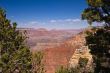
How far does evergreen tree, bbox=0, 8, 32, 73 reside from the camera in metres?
32.9

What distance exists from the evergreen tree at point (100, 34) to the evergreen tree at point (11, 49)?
1366cm

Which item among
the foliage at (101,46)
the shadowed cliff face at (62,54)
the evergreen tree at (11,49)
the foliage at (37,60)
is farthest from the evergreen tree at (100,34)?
the shadowed cliff face at (62,54)

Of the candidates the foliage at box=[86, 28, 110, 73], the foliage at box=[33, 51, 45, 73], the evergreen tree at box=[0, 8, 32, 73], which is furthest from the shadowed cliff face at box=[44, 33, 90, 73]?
the foliage at box=[86, 28, 110, 73]

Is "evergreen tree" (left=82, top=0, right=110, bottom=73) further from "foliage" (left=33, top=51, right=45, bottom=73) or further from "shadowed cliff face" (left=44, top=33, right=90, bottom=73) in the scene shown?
"shadowed cliff face" (left=44, top=33, right=90, bottom=73)

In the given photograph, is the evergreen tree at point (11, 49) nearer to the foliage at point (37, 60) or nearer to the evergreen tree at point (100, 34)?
the foliage at point (37, 60)

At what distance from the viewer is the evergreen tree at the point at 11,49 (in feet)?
108

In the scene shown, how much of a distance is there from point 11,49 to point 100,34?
15359 mm

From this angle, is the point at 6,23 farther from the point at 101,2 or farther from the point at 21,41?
the point at 101,2

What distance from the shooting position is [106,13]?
68.7 feet

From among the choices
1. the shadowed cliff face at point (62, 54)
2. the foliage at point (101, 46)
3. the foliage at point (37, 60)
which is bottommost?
the shadowed cliff face at point (62, 54)

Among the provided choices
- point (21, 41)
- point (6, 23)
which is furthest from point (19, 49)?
point (6, 23)

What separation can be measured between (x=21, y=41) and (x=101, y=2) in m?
17.4

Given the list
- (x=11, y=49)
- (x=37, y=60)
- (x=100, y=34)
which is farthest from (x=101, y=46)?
(x=37, y=60)

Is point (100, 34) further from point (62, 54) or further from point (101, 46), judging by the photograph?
point (62, 54)
